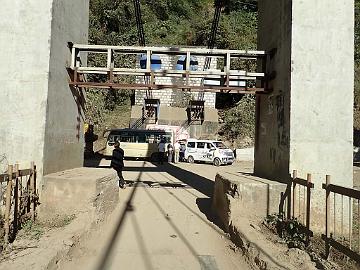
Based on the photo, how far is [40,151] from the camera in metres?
7.49

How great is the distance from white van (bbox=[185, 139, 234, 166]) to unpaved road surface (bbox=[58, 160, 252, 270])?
45.9 ft

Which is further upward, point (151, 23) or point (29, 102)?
point (151, 23)

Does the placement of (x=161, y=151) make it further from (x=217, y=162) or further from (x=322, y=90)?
(x=322, y=90)

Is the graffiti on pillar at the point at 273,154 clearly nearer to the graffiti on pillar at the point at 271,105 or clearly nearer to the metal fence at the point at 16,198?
the graffiti on pillar at the point at 271,105

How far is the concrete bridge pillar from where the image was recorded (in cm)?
761

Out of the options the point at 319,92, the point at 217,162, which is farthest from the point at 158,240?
the point at 217,162

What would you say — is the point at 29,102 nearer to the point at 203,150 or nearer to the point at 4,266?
the point at 4,266

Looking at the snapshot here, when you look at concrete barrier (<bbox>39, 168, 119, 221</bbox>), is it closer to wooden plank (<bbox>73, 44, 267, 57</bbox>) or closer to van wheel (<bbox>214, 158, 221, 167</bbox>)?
wooden plank (<bbox>73, 44, 267, 57</bbox>)

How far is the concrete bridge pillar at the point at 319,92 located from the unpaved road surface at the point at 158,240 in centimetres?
222

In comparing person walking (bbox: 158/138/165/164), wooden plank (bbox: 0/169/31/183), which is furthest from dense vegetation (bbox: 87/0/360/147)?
wooden plank (bbox: 0/169/31/183)

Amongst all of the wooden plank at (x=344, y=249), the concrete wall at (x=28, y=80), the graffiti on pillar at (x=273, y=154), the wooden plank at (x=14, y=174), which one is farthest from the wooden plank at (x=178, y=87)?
the wooden plank at (x=344, y=249)

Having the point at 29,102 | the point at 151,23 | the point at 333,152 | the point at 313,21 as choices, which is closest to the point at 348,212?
the point at 333,152

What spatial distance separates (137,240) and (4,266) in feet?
8.54

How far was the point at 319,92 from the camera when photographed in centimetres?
769
